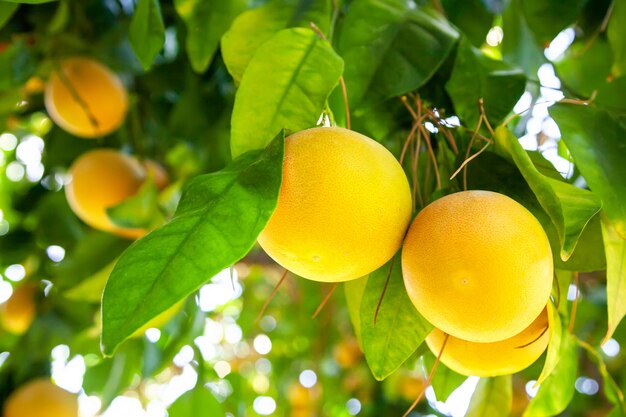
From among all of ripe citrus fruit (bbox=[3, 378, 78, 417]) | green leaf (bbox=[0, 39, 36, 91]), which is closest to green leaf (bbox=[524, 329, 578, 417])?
green leaf (bbox=[0, 39, 36, 91])

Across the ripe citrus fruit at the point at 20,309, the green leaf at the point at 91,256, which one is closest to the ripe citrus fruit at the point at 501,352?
the green leaf at the point at 91,256

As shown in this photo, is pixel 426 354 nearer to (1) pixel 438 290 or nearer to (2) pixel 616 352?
(1) pixel 438 290

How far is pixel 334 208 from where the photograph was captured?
44 cm

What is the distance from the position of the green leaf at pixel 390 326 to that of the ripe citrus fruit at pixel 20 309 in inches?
46.4

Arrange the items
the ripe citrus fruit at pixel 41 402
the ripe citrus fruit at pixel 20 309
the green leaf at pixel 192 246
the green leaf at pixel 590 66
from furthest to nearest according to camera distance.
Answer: the ripe citrus fruit at pixel 20 309 < the ripe citrus fruit at pixel 41 402 < the green leaf at pixel 590 66 < the green leaf at pixel 192 246

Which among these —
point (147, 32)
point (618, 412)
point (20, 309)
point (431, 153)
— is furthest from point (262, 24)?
point (20, 309)

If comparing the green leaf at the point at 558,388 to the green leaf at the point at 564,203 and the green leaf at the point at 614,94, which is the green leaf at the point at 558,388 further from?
the green leaf at the point at 614,94

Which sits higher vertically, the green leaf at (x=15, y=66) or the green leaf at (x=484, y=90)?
the green leaf at (x=484, y=90)

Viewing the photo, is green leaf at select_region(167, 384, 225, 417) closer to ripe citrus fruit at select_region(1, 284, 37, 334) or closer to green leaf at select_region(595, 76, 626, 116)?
green leaf at select_region(595, 76, 626, 116)

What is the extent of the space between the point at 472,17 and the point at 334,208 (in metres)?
0.57

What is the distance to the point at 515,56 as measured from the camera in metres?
0.87

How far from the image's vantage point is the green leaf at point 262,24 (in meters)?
0.61

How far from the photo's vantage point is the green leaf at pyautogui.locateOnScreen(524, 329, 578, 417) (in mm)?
611

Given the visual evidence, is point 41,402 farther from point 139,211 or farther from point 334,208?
point 334,208
